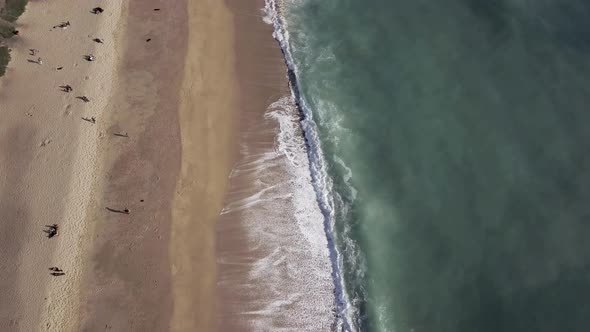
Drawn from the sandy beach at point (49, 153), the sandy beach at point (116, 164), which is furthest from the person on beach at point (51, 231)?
the sandy beach at point (116, 164)

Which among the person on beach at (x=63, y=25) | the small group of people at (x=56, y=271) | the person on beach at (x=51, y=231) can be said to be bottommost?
the small group of people at (x=56, y=271)

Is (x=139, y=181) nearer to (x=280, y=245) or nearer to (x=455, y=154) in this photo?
(x=280, y=245)

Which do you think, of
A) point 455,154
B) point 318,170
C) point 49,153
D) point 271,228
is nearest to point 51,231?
point 49,153

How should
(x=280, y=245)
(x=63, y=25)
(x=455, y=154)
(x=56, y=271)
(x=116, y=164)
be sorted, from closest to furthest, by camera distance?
(x=56, y=271) → (x=280, y=245) → (x=116, y=164) → (x=455, y=154) → (x=63, y=25)

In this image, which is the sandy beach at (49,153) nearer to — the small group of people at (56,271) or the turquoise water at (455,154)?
the small group of people at (56,271)

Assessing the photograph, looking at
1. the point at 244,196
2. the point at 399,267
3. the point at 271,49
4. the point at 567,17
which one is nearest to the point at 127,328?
the point at 244,196

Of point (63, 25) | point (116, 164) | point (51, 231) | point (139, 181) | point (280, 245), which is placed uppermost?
point (63, 25)

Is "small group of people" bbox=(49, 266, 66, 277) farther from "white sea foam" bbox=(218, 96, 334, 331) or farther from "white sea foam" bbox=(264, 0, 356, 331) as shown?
"white sea foam" bbox=(264, 0, 356, 331)
